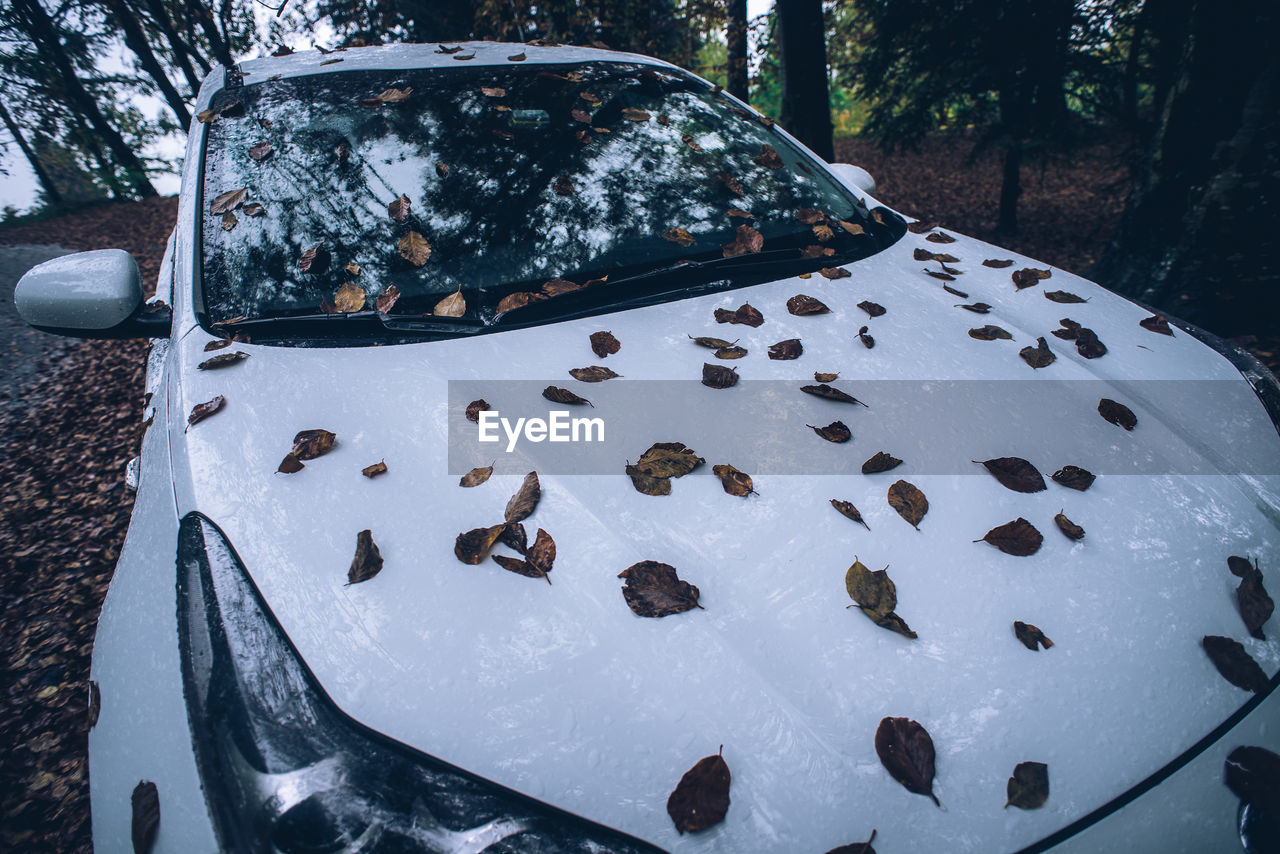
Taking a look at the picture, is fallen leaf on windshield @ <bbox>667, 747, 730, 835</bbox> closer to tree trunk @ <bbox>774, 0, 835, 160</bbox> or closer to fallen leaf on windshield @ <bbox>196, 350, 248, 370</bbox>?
fallen leaf on windshield @ <bbox>196, 350, 248, 370</bbox>

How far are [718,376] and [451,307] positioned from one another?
702 mm

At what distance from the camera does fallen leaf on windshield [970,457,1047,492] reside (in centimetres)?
112

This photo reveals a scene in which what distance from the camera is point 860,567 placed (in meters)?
0.96

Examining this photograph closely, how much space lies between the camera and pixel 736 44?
7688mm

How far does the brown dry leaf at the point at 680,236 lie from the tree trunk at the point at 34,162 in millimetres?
22442

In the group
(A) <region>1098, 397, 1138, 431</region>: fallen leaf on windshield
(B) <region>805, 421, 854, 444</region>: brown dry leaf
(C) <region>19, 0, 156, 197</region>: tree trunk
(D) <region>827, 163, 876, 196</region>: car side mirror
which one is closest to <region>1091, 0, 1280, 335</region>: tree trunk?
(D) <region>827, 163, 876, 196</region>: car side mirror

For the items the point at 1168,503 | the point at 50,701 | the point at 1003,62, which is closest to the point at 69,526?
the point at 50,701

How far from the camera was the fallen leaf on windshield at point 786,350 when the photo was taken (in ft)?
4.54

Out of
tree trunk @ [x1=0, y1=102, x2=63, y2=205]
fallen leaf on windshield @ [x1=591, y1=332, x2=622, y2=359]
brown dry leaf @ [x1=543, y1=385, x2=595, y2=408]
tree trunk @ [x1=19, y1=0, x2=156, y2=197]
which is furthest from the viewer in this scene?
tree trunk @ [x1=0, y1=102, x2=63, y2=205]

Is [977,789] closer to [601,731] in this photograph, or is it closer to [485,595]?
[601,731]

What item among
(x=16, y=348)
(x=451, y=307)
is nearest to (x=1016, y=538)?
(x=451, y=307)

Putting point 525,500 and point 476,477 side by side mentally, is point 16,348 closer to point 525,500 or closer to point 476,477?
point 476,477

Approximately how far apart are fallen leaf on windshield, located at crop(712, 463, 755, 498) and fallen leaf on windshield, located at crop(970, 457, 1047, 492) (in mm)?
507

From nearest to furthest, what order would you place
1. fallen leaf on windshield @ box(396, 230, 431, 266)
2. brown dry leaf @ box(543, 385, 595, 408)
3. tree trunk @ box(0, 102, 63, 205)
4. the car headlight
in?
1. the car headlight
2. brown dry leaf @ box(543, 385, 595, 408)
3. fallen leaf on windshield @ box(396, 230, 431, 266)
4. tree trunk @ box(0, 102, 63, 205)
